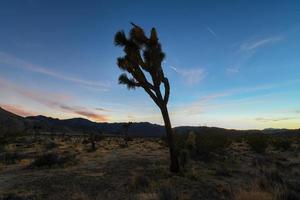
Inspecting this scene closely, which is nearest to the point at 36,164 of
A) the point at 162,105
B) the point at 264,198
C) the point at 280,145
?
the point at 162,105

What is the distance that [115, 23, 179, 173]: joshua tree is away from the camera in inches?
554

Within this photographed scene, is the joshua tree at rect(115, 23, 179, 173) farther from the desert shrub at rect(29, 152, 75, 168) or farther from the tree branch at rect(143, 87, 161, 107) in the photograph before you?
the desert shrub at rect(29, 152, 75, 168)

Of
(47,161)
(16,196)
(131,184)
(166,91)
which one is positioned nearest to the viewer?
(16,196)

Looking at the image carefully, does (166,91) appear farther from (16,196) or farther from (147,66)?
(16,196)

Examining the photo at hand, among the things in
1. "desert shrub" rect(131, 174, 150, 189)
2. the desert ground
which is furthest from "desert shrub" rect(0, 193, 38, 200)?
"desert shrub" rect(131, 174, 150, 189)

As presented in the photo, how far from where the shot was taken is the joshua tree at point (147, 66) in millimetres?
14062

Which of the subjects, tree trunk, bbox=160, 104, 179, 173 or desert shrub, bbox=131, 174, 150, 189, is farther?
tree trunk, bbox=160, 104, 179, 173

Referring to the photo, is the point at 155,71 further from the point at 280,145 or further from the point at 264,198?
the point at 280,145

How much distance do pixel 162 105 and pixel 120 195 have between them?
5099mm

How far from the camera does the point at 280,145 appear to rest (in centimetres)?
3281

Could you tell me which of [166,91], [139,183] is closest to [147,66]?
[166,91]

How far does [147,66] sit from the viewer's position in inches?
565

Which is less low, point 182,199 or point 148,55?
point 148,55

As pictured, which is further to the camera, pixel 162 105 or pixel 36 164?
pixel 36 164
